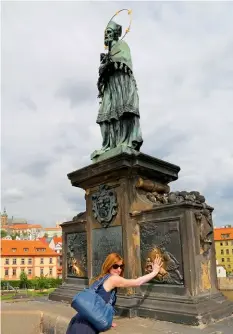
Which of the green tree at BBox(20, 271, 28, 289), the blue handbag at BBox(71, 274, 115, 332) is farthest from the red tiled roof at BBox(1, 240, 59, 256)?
the blue handbag at BBox(71, 274, 115, 332)

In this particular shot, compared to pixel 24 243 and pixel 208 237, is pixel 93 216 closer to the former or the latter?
pixel 208 237

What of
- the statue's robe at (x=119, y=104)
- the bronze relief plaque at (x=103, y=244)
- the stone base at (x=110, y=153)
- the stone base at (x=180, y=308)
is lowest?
the stone base at (x=180, y=308)

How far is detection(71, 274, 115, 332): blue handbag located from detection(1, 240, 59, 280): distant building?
68372 mm

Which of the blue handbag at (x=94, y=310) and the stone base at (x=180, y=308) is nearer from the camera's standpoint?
the blue handbag at (x=94, y=310)

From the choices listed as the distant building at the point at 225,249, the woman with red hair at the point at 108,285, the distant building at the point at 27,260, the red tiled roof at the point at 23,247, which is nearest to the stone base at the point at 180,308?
the woman with red hair at the point at 108,285

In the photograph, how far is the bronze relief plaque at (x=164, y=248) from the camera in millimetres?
5340

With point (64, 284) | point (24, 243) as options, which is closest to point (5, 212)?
point (24, 243)

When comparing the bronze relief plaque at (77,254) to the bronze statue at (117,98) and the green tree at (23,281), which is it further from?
the green tree at (23,281)

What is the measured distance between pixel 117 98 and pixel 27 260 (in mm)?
67129

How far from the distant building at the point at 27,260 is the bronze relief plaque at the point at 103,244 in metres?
64.6

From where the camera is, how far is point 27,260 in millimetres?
68688

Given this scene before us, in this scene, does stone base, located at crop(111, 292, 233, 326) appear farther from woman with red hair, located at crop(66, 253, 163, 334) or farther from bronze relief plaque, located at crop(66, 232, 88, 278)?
woman with red hair, located at crop(66, 253, 163, 334)

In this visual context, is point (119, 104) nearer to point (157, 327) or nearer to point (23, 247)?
point (157, 327)

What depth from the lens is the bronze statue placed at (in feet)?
22.9
